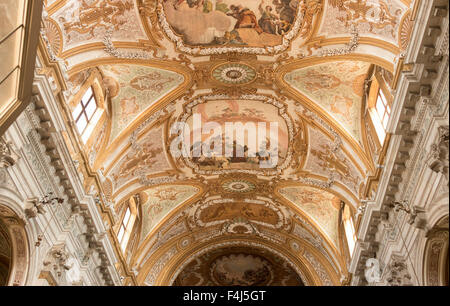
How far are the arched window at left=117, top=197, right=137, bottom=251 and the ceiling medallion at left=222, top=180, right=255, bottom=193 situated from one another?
399 centimetres

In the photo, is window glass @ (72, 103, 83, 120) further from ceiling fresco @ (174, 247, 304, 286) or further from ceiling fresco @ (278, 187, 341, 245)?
ceiling fresco @ (174, 247, 304, 286)

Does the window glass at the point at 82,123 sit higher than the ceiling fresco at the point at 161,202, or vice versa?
the ceiling fresco at the point at 161,202

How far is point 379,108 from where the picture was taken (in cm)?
1293

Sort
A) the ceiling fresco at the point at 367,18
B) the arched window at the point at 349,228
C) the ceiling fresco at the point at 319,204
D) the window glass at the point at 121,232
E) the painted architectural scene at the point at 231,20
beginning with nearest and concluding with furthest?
the ceiling fresco at the point at 367,18 → the painted architectural scene at the point at 231,20 → the arched window at the point at 349,228 → the window glass at the point at 121,232 → the ceiling fresco at the point at 319,204

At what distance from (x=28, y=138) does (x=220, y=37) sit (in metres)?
6.11

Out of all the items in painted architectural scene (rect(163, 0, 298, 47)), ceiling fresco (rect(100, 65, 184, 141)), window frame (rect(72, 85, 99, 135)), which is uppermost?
painted architectural scene (rect(163, 0, 298, 47))

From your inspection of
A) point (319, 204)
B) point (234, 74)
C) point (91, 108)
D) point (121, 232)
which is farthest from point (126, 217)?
point (319, 204)

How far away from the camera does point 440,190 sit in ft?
28.5

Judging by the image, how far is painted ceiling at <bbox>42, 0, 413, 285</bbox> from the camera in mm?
11547

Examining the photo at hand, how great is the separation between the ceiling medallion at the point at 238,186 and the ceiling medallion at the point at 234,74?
563cm

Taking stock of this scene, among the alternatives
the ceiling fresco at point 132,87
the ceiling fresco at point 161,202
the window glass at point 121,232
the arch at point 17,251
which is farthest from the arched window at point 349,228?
the arch at point 17,251

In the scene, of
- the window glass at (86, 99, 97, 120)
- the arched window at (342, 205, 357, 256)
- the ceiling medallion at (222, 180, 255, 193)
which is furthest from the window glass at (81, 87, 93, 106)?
the arched window at (342, 205, 357, 256)

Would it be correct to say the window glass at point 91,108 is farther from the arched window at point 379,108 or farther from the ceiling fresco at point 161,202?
the arched window at point 379,108

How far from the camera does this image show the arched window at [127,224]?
690 inches
